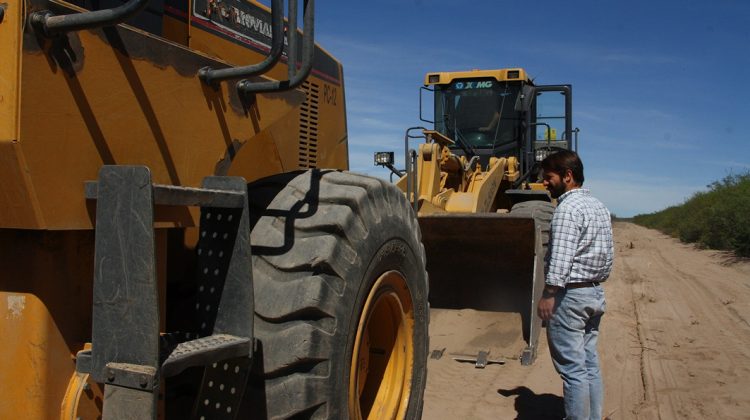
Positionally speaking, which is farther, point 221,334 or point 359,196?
point 359,196

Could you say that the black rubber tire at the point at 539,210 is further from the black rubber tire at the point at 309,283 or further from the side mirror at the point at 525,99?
the black rubber tire at the point at 309,283

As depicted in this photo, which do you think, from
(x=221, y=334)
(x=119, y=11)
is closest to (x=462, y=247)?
(x=221, y=334)

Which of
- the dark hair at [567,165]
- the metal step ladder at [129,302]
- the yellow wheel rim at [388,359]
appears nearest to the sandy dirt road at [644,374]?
the yellow wheel rim at [388,359]

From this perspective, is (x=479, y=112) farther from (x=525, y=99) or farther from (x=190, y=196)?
(x=190, y=196)

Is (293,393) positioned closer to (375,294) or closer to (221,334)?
(221,334)

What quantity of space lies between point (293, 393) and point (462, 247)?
16.6 ft

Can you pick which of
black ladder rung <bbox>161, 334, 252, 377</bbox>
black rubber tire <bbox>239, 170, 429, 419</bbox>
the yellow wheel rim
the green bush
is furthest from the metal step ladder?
the green bush

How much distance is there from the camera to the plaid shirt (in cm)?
402

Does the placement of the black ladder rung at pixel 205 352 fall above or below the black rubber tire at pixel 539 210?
below

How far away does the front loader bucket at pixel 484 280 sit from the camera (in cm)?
652

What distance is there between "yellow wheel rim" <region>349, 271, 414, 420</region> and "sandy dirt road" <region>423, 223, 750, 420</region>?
168cm

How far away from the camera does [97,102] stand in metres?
2.01

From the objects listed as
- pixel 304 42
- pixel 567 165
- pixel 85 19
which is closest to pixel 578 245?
pixel 567 165

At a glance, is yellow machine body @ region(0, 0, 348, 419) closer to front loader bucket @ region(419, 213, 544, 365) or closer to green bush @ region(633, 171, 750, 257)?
front loader bucket @ region(419, 213, 544, 365)
